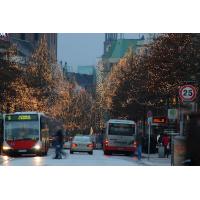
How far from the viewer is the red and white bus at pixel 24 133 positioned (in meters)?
40.6

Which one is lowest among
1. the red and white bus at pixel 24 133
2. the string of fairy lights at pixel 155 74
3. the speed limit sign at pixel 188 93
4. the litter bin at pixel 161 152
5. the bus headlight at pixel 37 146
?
the litter bin at pixel 161 152

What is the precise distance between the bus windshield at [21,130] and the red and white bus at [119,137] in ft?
20.3

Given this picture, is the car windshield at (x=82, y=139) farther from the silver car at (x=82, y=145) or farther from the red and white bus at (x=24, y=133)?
the red and white bus at (x=24, y=133)

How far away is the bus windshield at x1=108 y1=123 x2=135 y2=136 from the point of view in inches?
1759

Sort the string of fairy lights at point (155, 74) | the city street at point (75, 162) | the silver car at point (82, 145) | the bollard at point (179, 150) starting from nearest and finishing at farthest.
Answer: the bollard at point (179, 150) → the city street at point (75, 162) → the string of fairy lights at point (155, 74) → the silver car at point (82, 145)

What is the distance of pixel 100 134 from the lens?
51.6m

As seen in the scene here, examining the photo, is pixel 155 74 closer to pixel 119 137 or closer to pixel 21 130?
pixel 21 130

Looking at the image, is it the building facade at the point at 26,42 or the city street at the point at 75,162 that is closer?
the city street at the point at 75,162

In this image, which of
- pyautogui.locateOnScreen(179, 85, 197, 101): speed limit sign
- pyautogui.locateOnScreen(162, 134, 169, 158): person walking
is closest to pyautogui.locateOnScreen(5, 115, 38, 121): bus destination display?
pyautogui.locateOnScreen(162, 134, 169, 158): person walking

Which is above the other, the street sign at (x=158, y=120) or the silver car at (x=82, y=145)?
the street sign at (x=158, y=120)

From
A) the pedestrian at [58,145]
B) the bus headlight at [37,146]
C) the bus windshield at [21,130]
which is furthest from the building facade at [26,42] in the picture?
the bus headlight at [37,146]

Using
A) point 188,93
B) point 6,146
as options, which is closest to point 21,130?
point 6,146
